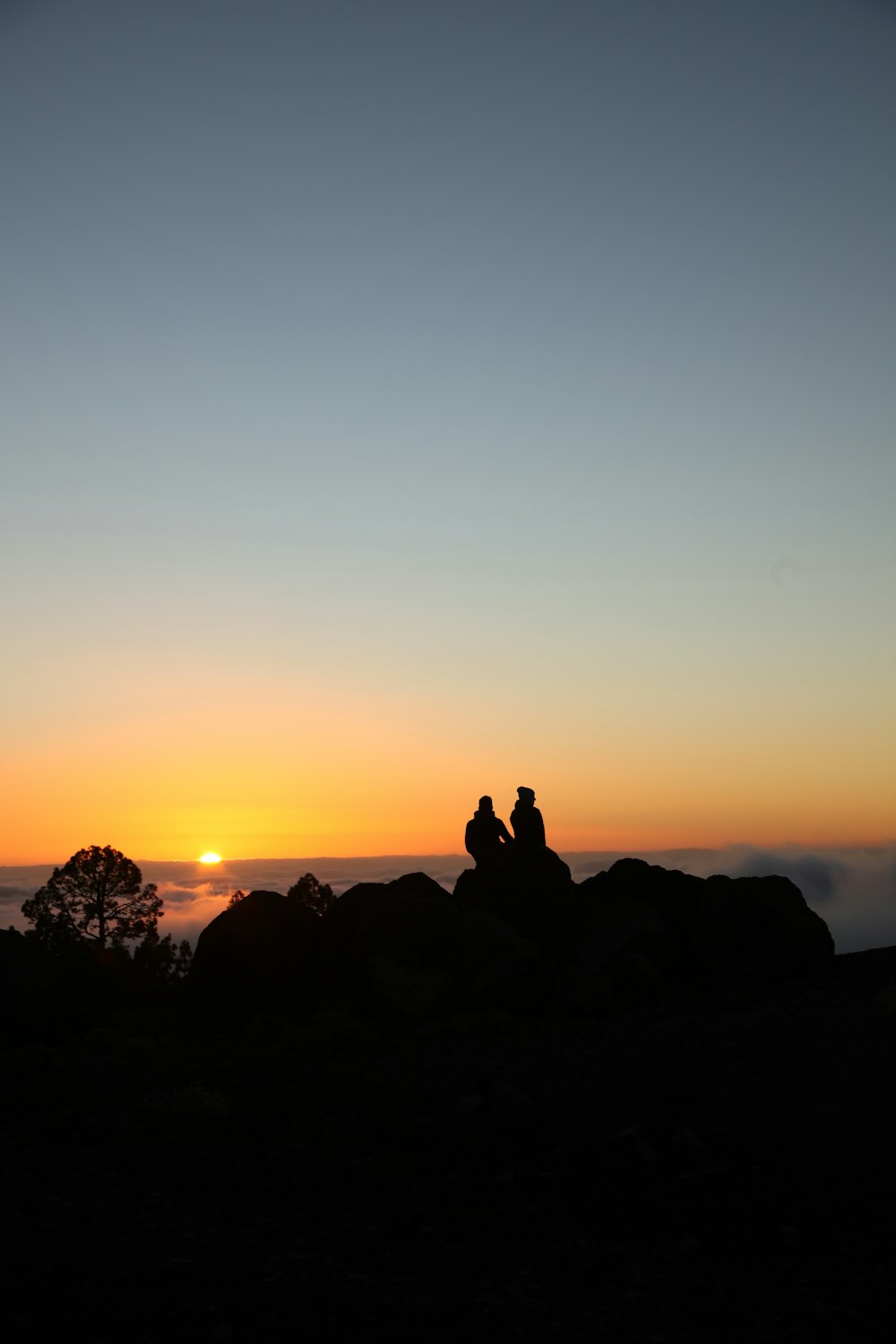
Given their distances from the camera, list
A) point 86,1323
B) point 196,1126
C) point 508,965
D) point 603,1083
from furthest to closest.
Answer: point 508,965 → point 603,1083 → point 196,1126 → point 86,1323

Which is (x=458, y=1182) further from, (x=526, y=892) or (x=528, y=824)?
(x=528, y=824)

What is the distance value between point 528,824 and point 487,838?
116 centimetres

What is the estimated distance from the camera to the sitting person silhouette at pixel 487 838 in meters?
28.6

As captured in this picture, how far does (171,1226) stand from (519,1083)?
6708mm

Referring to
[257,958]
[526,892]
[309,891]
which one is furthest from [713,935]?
[309,891]

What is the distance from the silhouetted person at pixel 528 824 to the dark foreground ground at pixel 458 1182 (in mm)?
9337

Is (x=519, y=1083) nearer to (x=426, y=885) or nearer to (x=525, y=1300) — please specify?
(x=525, y=1300)

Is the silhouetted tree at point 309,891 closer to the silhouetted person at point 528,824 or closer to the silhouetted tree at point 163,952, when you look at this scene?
the silhouetted tree at point 163,952

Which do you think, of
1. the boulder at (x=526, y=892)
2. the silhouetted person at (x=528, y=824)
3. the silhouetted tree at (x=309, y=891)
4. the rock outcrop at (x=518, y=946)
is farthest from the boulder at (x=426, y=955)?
the silhouetted tree at (x=309, y=891)

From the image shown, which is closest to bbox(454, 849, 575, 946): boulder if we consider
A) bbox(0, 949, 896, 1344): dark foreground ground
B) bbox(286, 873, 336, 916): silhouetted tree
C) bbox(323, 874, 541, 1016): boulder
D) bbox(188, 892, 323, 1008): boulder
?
bbox(323, 874, 541, 1016): boulder

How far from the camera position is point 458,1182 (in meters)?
12.6

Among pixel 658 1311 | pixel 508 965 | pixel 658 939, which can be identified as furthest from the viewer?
pixel 658 939

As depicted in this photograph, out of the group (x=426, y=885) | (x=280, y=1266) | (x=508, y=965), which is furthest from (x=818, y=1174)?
(x=426, y=885)

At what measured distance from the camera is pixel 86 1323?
28.3ft
